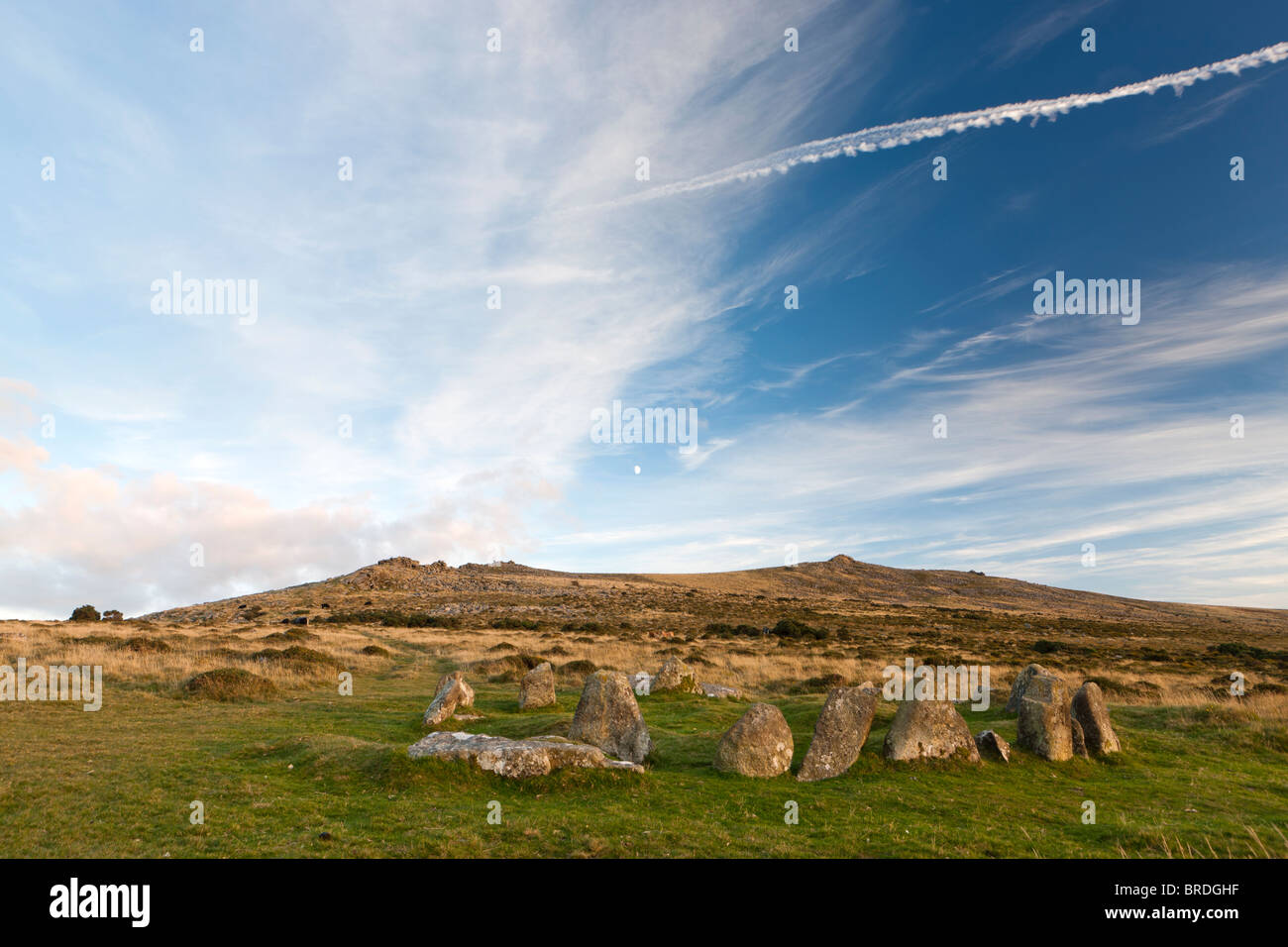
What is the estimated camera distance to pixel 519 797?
45.1ft

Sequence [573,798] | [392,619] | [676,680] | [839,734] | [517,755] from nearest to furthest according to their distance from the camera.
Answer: [573,798], [517,755], [839,734], [676,680], [392,619]

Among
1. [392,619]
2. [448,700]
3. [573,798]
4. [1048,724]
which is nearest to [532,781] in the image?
[573,798]

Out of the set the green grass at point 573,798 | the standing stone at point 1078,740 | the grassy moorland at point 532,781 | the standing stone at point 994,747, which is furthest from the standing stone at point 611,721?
the standing stone at point 1078,740

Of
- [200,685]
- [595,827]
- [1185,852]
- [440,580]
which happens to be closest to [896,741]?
[1185,852]

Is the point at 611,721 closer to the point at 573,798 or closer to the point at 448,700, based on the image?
the point at 573,798

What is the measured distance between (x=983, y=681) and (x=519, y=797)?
86.6 ft

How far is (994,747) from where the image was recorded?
17.5 m

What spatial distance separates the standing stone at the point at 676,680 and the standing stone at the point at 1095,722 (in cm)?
1374

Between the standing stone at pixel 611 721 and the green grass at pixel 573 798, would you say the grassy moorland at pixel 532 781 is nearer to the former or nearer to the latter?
the green grass at pixel 573 798

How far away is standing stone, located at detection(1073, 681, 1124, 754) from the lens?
1862 centimetres

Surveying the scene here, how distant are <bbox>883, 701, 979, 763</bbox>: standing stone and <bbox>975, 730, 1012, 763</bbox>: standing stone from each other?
0.55 m

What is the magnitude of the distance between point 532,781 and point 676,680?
45.9 ft
